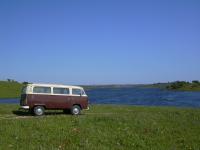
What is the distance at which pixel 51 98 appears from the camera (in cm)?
3081

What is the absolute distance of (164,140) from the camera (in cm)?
1435

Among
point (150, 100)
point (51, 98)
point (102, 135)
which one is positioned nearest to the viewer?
point (102, 135)

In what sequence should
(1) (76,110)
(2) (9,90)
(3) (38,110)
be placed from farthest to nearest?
(2) (9,90), (1) (76,110), (3) (38,110)

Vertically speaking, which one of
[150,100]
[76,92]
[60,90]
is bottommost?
[150,100]

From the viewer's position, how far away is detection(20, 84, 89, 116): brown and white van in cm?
3008

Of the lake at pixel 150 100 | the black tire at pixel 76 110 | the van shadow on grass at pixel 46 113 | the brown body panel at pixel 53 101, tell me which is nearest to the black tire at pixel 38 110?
the brown body panel at pixel 53 101

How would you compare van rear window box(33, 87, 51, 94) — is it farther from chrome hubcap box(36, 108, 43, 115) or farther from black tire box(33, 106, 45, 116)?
chrome hubcap box(36, 108, 43, 115)

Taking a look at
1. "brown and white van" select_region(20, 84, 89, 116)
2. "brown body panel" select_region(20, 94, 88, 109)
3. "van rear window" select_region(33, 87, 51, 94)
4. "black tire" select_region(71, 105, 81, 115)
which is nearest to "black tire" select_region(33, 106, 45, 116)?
"brown and white van" select_region(20, 84, 89, 116)

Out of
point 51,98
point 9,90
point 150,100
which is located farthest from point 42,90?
point 9,90

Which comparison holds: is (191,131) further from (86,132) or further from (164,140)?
(86,132)

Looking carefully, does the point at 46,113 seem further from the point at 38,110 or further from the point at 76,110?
the point at 76,110

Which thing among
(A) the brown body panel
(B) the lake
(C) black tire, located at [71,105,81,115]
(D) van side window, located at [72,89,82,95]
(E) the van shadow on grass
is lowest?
(B) the lake

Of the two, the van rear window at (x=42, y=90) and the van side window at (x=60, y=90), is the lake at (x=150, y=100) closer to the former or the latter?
the van side window at (x=60, y=90)

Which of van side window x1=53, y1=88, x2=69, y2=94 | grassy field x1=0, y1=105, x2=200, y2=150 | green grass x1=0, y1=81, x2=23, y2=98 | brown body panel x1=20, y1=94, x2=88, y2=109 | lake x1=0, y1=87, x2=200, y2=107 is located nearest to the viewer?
grassy field x1=0, y1=105, x2=200, y2=150
